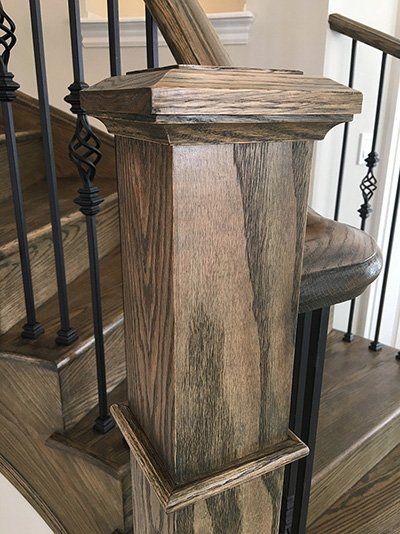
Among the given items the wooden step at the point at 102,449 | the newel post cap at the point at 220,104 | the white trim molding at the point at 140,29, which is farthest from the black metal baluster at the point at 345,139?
the newel post cap at the point at 220,104

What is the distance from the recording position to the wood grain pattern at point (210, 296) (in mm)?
419

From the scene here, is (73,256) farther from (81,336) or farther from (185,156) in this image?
(185,156)

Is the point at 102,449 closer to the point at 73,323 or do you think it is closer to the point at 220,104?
the point at 73,323

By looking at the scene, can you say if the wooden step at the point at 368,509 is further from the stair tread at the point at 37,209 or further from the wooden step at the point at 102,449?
the stair tread at the point at 37,209

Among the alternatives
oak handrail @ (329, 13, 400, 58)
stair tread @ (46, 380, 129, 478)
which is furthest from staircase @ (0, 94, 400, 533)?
oak handrail @ (329, 13, 400, 58)

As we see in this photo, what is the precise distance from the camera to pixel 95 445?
1035mm

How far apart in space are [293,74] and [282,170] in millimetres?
79

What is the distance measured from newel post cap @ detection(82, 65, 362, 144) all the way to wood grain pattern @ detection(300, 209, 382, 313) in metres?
0.13

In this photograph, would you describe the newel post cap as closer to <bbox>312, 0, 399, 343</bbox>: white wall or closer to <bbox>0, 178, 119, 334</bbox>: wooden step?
<bbox>0, 178, 119, 334</bbox>: wooden step

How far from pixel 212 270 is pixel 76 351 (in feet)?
2.36

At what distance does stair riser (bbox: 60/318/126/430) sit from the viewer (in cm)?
107

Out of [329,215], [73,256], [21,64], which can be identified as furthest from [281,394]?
[21,64]

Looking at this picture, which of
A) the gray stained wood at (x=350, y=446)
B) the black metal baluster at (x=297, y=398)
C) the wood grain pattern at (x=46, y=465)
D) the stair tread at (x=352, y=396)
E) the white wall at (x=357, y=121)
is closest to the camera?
the black metal baluster at (x=297, y=398)

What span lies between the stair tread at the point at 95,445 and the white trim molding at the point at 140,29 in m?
1.36
